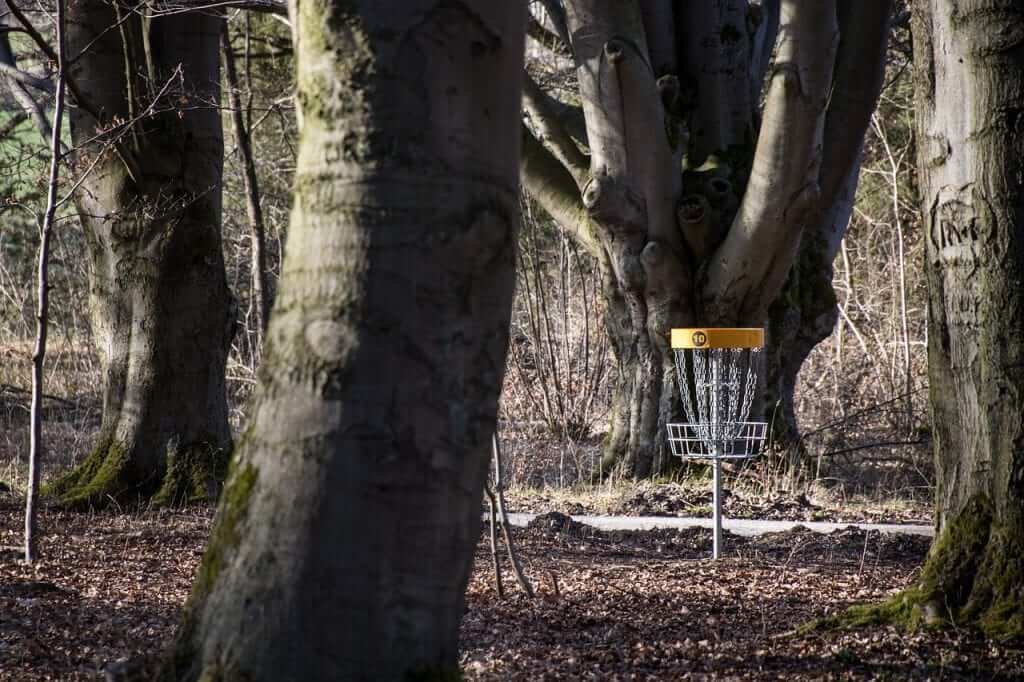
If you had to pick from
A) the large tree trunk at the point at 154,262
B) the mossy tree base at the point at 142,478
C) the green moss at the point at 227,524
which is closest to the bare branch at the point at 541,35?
the large tree trunk at the point at 154,262

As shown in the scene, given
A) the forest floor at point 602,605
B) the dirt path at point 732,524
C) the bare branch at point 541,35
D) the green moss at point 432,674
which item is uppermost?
the bare branch at point 541,35

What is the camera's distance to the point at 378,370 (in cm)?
241

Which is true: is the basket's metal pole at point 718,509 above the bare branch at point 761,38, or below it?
below

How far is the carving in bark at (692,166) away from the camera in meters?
7.58

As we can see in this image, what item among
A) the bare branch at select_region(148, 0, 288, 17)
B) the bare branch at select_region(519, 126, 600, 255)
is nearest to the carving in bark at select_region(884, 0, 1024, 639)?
the bare branch at select_region(148, 0, 288, 17)

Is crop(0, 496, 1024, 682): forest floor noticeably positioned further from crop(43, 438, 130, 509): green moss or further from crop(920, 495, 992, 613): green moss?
crop(43, 438, 130, 509): green moss

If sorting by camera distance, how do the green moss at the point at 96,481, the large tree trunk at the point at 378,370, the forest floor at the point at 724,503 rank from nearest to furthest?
the large tree trunk at the point at 378,370 < the green moss at the point at 96,481 < the forest floor at the point at 724,503

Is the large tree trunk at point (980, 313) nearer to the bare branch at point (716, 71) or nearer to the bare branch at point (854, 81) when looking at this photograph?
the bare branch at point (854, 81)

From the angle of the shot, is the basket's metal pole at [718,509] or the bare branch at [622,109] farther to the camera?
the bare branch at [622,109]

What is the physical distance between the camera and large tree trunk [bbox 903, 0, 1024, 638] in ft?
12.5

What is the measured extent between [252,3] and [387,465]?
556 centimetres

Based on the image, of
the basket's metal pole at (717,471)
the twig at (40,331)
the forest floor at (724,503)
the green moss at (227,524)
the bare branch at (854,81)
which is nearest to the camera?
the green moss at (227,524)

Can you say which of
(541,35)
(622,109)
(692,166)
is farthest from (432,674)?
(541,35)

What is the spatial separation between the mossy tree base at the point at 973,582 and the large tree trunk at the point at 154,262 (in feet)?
15.7
